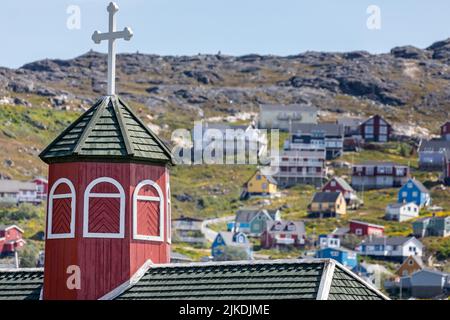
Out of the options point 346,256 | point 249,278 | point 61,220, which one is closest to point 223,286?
point 249,278

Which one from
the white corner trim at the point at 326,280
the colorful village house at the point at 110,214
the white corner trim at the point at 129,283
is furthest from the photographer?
the colorful village house at the point at 110,214

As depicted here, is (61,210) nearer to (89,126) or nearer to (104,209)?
(104,209)

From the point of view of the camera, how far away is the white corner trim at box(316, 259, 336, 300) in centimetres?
2731

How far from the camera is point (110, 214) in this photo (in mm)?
31578

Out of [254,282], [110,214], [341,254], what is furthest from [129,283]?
[341,254]

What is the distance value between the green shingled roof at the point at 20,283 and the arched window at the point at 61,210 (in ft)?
5.52

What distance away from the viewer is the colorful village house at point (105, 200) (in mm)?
31125

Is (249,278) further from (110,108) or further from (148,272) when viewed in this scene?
(110,108)

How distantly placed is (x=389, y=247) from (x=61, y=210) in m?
168

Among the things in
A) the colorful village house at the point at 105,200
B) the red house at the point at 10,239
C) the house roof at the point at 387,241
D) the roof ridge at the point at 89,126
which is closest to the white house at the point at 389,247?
the house roof at the point at 387,241

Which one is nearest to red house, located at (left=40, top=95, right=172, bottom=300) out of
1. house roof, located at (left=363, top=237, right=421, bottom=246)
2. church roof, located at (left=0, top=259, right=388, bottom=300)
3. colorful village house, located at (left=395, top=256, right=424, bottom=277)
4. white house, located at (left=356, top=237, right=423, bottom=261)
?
church roof, located at (left=0, top=259, right=388, bottom=300)

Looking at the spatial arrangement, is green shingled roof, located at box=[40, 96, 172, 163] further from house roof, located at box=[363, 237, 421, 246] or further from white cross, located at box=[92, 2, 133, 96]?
house roof, located at box=[363, 237, 421, 246]

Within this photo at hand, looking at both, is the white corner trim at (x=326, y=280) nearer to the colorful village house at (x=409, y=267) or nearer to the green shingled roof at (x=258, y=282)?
the green shingled roof at (x=258, y=282)
